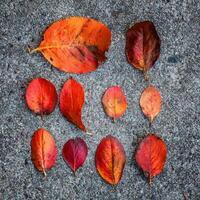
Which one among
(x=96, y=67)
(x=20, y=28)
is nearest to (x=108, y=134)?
(x=96, y=67)

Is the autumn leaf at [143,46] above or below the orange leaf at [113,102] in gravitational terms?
above

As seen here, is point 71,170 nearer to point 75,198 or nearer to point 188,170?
point 75,198

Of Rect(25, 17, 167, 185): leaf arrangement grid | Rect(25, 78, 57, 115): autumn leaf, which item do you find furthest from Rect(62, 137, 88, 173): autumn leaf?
Rect(25, 78, 57, 115): autumn leaf

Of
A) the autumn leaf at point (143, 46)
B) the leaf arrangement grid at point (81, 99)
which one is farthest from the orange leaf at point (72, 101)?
the autumn leaf at point (143, 46)

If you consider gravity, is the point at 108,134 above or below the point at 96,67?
below

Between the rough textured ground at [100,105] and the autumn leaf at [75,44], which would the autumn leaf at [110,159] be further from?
the autumn leaf at [75,44]

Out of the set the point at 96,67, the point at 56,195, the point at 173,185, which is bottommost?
the point at 56,195
